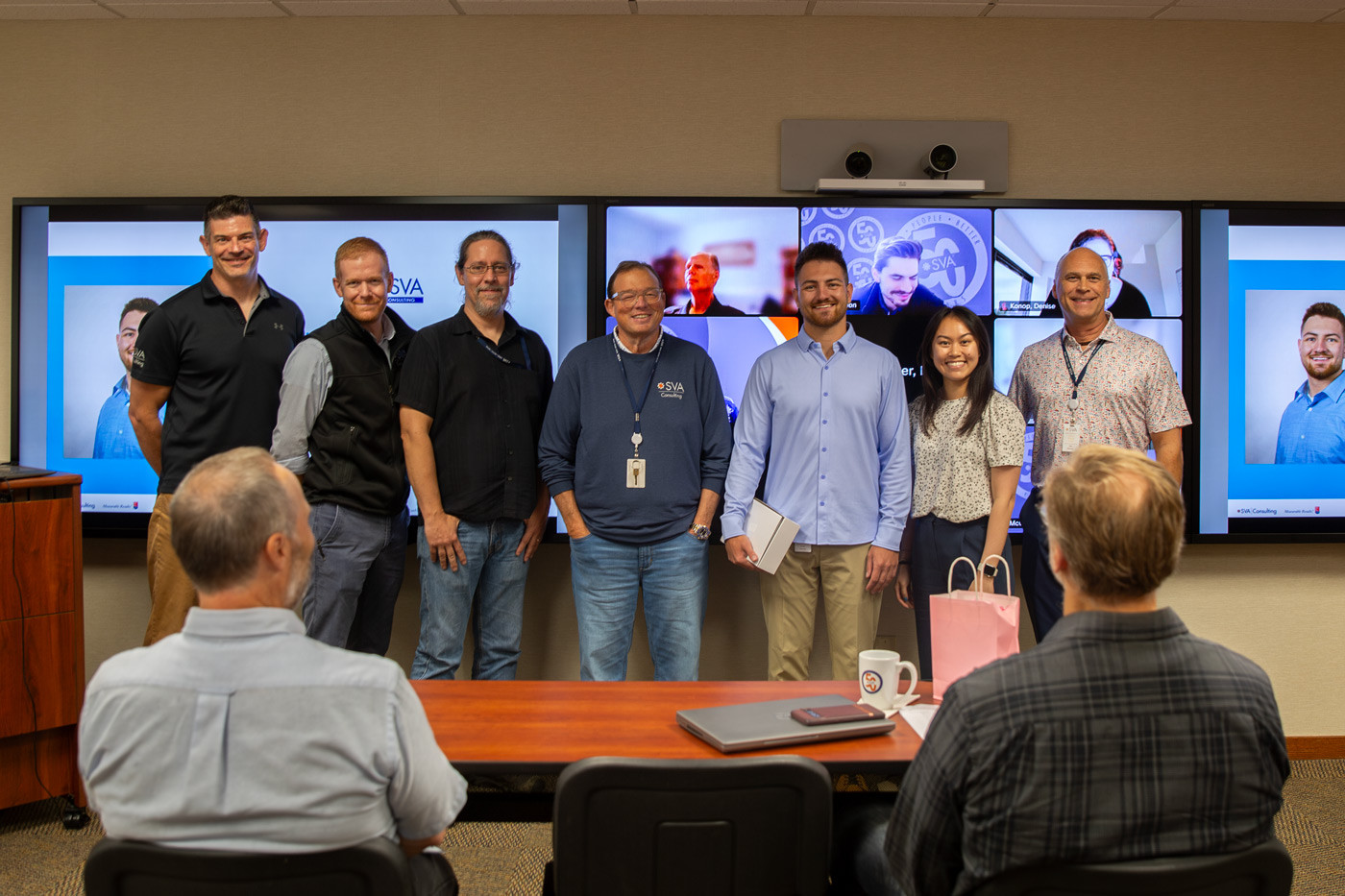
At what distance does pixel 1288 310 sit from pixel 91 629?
16.4 ft

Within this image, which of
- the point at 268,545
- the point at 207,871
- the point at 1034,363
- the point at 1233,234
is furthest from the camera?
the point at 1233,234

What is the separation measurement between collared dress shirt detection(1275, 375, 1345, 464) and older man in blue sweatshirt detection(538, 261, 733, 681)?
2290 millimetres

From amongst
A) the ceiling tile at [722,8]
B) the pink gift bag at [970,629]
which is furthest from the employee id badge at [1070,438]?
the ceiling tile at [722,8]

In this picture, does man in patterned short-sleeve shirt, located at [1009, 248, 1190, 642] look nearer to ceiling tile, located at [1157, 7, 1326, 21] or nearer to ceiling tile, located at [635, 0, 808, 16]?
ceiling tile, located at [1157, 7, 1326, 21]

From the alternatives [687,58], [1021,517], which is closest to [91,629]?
[687,58]

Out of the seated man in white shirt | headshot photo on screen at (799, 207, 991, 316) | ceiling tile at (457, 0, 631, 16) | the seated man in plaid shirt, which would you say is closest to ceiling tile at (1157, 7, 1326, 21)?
headshot photo on screen at (799, 207, 991, 316)

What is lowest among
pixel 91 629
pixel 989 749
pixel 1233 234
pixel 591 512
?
pixel 91 629

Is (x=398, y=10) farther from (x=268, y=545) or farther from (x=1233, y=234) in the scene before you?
(x=1233, y=234)

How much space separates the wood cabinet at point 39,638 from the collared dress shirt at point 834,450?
2.25m

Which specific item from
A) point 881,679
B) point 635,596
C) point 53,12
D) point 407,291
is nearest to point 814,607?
point 635,596

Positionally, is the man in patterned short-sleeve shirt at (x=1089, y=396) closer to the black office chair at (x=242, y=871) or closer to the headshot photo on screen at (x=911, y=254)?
the headshot photo on screen at (x=911, y=254)

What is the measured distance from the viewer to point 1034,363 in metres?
3.36

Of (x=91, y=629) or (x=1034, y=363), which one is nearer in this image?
(x=1034, y=363)

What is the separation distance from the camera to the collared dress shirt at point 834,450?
10.2ft
